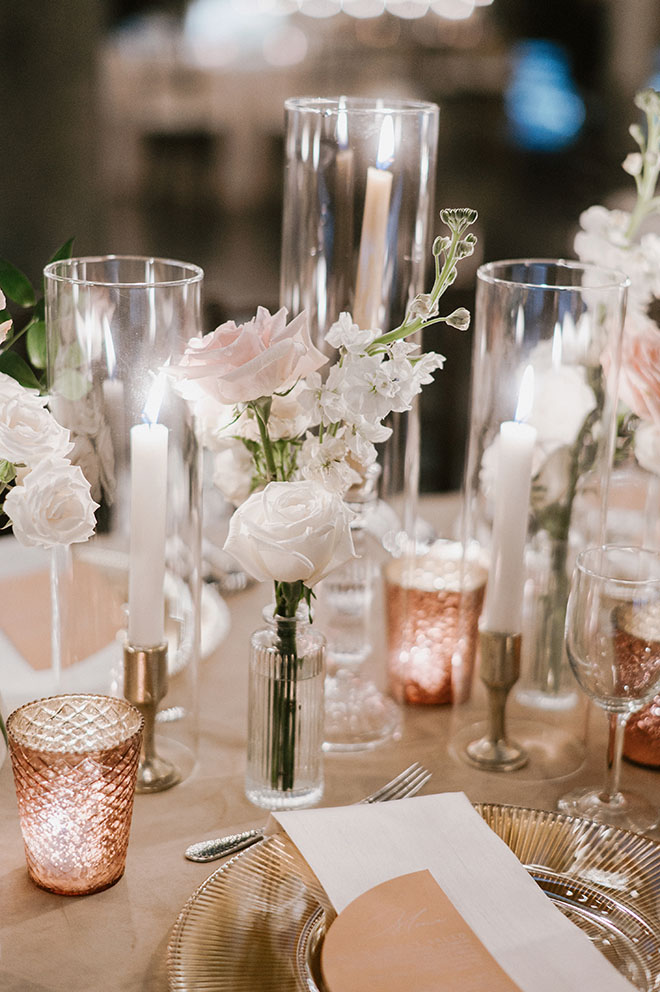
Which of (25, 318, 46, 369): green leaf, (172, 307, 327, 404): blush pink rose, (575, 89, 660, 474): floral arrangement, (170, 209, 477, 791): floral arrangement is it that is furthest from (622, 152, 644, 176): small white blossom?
(25, 318, 46, 369): green leaf

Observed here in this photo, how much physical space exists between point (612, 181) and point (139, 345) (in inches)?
178

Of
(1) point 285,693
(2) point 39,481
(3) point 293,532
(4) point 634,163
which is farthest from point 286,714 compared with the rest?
(4) point 634,163

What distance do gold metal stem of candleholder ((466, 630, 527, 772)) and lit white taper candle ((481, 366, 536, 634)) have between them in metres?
0.01

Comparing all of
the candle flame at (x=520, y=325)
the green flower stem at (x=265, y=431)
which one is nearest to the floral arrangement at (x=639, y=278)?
the candle flame at (x=520, y=325)

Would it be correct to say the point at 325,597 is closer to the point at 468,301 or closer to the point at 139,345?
the point at 139,345

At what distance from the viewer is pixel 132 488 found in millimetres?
893

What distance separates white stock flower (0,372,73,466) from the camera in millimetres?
771

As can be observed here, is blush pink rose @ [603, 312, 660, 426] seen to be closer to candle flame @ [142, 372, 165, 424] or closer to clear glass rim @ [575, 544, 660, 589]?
clear glass rim @ [575, 544, 660, 589]

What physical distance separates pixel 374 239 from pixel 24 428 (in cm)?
39

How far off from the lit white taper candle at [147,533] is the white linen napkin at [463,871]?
0.21 meters

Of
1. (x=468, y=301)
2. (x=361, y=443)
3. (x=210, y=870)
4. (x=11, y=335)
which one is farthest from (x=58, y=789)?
(x=468, y=301)

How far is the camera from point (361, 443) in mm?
819

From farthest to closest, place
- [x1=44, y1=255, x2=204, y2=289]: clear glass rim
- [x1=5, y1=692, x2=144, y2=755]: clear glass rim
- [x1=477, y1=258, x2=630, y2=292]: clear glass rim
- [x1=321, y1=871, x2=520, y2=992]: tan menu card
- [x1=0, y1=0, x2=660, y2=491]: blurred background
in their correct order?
1. [x1=0, y1=0, x2=660, y2=491]: blurred background
2. [x1=477, y1=258, x2=630, y2=292]: clear glass rim
3. [x1=44, y1=255, x2=204, y2=289]: clear glass rim
4. [x1=5, y1=692, x2=144, y2=755]: clear glass rim
5. [x1=321, y1=871, x2=520, y2=992]: tan menu card

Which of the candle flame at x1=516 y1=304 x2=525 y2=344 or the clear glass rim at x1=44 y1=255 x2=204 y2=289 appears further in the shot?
the candle flame at x1=516 y1=304 x2=525 y2=344
